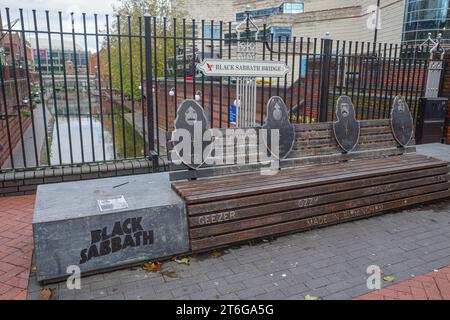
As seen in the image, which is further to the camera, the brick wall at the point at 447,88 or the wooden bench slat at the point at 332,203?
the brick wall at the point at 447,88

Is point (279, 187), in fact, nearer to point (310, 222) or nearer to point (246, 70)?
point (310, 222)

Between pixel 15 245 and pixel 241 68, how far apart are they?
11.9 feet

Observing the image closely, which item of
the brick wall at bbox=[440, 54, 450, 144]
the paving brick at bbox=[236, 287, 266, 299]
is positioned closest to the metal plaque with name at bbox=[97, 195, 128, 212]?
the paving brick at bbox=[236, 287, 266, 299]

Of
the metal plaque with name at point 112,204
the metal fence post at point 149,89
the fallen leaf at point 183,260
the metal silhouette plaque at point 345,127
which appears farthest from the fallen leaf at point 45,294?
the metal silhouette plaque at point 345,127

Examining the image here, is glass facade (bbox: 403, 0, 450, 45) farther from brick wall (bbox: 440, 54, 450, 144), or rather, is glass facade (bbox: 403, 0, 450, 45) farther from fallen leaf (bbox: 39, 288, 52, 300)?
fallen leaf (bbox: 39, 288, 52, 300)

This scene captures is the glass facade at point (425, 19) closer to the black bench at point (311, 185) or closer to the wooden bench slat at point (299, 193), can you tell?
the black bench at point (311, 185)

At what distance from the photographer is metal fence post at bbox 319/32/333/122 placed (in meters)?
6.36

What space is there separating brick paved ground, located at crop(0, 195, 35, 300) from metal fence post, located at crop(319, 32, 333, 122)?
4.98 metres

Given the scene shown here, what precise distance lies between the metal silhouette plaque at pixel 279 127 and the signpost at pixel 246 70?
0.86 metres

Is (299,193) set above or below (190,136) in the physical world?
below

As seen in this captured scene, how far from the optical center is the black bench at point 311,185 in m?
3.65

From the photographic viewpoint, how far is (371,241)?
4.05 meters

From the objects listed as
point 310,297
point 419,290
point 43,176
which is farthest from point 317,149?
point 43,176

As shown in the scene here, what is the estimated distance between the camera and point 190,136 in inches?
162
